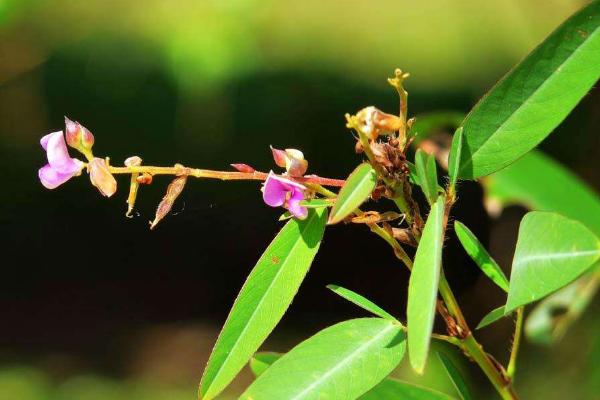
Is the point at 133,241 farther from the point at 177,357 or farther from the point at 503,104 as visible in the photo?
the point at 503,104

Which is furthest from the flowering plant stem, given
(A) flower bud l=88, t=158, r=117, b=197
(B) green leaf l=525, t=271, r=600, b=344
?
(B) green leaf l=525, t=271, r=600, b=344

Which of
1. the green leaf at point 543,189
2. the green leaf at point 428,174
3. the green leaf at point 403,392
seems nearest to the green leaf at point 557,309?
the green leaf at point 543,189

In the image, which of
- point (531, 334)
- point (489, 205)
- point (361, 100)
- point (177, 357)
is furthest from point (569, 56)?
point (177, 357)

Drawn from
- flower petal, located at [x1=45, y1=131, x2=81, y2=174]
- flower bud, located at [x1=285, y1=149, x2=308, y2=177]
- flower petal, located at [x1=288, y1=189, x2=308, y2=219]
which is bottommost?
flower petal, located at [x1=288, y1=189, x2=308, y2=219]

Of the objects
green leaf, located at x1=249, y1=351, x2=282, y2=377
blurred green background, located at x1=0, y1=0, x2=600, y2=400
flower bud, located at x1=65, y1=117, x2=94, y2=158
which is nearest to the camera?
flower bud, located at x1=65, y1=117, x2=94, y2=158

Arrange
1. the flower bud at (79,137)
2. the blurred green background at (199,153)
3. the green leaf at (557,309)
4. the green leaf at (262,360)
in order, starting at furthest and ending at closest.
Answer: the blurred green background at (199,153) < the green leaf at (557,309) < the green leaf at (262,360) < the flower bud at (79,137)

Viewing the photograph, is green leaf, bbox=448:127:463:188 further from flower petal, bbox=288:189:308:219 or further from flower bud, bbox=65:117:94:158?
flower bud, bbox=65:117:94:158

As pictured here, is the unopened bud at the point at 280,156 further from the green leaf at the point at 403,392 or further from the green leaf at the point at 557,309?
the green leaf at the point at 557,309
